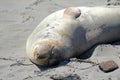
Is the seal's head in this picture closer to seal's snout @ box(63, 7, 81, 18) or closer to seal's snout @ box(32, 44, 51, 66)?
seal's snout @ box(32, 44, 51, 66)

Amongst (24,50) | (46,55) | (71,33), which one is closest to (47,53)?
(46,55)

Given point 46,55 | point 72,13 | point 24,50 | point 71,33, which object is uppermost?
point 72,13

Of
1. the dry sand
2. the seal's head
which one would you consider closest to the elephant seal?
the seal's head

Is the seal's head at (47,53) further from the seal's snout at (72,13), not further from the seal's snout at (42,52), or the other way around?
the seal's snout at (72,13)

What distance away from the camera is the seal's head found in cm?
474

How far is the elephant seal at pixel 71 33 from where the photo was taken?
4820mm

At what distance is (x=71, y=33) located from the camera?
16.8ft

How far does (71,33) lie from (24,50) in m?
0.85

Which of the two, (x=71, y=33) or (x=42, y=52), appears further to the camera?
(x=71, y=33)

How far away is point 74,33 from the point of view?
5148mm

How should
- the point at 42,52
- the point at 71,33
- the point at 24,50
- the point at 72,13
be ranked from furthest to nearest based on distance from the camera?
the point at 24,50, the point at 72,13, the point at 71,33, the point at 42,52

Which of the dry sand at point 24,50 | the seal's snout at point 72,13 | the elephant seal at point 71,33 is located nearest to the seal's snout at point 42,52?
the elephant seal at point 71,33

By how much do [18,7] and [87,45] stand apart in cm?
251

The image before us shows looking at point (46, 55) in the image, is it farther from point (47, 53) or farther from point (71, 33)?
point (71, 33)
